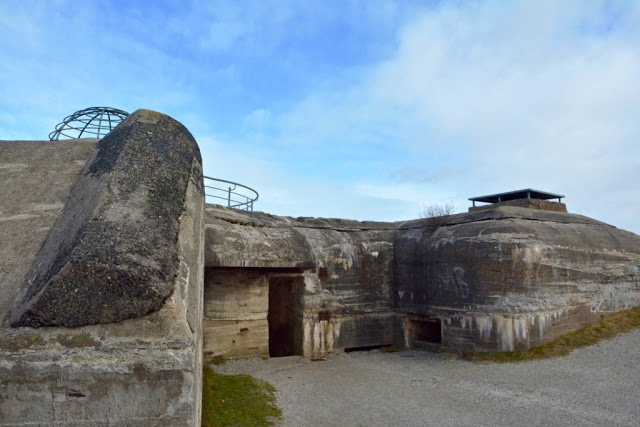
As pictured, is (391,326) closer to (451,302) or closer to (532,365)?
(451,302)

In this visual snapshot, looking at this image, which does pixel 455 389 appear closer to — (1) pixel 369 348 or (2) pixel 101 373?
(1) pixel 369 348

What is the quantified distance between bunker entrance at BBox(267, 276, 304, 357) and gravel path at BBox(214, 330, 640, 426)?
730 mm

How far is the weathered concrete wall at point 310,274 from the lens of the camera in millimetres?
7582

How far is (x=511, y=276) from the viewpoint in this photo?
25.9 feet

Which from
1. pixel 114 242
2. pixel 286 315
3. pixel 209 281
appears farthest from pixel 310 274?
pixel 114 242

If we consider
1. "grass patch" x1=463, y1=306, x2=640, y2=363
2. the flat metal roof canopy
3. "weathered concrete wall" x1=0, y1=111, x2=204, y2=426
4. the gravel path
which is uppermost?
the flat metal roof canopy

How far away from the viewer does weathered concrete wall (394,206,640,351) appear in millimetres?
7871

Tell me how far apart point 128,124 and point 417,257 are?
247 inches

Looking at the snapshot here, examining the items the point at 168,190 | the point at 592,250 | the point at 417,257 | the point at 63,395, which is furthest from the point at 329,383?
the point at 592,250

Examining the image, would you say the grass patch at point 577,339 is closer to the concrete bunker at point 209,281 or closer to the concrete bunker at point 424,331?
the concrete bunker at point 209,281

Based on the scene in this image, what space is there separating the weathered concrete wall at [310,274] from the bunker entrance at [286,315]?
0.63 feet

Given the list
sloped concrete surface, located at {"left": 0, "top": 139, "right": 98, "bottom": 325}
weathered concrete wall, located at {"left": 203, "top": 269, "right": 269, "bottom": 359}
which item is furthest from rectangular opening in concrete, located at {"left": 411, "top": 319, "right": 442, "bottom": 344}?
sloped concrete surface, located at {"left": 0, "top": 139, "right": 98, "bottom": 325}

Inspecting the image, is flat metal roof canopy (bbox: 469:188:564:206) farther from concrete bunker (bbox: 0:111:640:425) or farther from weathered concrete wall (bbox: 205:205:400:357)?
weathered concrete wall (bbox: 205:205:400:357)

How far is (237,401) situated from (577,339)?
602 centimetres
